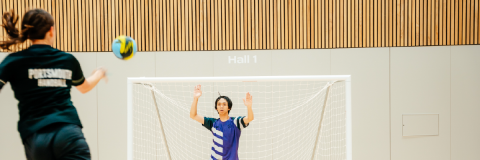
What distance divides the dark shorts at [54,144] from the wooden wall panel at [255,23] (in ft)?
10.9

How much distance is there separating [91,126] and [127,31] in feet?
4.98

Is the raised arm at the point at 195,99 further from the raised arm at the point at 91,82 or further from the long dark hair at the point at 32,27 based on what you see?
the long dark hair at the point at 32,27

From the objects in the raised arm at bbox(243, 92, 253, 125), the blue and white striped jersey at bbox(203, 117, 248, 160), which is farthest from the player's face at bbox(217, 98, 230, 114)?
the raised arm at bbox(243, 92, 253, 125)

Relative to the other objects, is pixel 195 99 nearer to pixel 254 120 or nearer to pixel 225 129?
pixel 225 129

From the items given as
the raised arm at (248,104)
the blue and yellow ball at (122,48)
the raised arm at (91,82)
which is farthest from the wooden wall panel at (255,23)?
the raised arm at (91,82)

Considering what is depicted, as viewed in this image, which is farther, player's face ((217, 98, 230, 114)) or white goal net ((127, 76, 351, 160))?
white goal net ((127, 76, 351, 160))

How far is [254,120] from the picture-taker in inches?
185

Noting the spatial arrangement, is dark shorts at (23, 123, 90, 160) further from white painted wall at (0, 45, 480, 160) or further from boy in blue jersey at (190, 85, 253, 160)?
white painted wall at (0, 45, 480, 160)

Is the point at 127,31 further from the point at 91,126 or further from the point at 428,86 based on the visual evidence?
the point at 428,86

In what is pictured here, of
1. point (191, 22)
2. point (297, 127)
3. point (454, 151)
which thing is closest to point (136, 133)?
point (191, 22)

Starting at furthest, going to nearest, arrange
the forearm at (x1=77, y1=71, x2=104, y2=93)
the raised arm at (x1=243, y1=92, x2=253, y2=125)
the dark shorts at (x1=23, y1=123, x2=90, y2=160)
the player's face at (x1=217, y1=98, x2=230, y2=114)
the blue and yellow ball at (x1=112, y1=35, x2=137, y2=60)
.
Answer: the player's face at (x1=217, y1=98, x2=230, y2=114), the raised arm at (x1=243, y1=92, x2=253, y2=125), the blue and yellow ball at (x1=112, y1=35, x2=137, y2=60), the forearm at (x1=77, y1=71, x2=104, y2=93), the dark shorts at (x1=23, y1=123, x2=90, y2=160)

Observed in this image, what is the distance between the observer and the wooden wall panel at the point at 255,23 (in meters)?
4.67

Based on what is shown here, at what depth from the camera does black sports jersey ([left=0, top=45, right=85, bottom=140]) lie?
1.41 m

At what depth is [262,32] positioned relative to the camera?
4.70m
